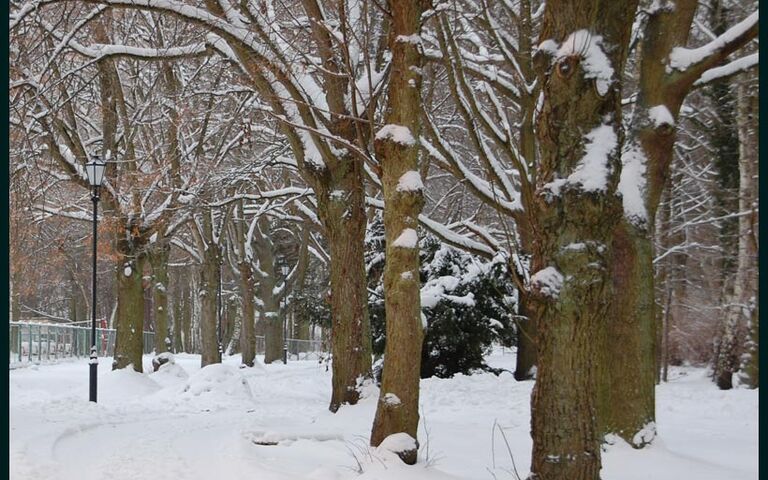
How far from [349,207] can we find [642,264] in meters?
4.16

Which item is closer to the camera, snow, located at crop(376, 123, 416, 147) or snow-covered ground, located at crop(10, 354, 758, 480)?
snow-covered ground, located at crop(10, 354, 758, 480)

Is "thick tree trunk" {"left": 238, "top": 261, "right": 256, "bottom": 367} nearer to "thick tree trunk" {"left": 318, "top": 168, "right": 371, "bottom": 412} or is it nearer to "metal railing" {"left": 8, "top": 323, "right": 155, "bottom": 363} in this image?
"metal railing" {"left": 8, "top": 323, "right": 155, "bottom": 363}

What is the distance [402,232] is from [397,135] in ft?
2.96

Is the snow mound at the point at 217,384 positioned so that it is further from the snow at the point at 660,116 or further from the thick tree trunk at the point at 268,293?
the thick tree trunk at the point at 268,293

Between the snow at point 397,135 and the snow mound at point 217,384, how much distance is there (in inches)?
415

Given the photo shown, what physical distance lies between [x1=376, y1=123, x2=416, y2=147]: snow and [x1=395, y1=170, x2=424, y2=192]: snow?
278 millimetres

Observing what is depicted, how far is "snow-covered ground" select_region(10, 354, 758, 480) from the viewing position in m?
6.80

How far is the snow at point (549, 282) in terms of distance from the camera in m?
4.90

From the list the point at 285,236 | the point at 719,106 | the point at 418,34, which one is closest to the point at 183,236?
the point at 285,236

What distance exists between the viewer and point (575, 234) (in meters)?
4.95

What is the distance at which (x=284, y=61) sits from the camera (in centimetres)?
931

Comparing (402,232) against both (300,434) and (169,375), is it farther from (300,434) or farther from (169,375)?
(169,375)

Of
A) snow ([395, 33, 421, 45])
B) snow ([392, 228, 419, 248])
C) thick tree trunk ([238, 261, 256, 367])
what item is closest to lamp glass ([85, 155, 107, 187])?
snow ([395, 33, 421, 45])

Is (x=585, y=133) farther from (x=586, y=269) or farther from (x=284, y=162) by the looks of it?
(x=284, y=162)
